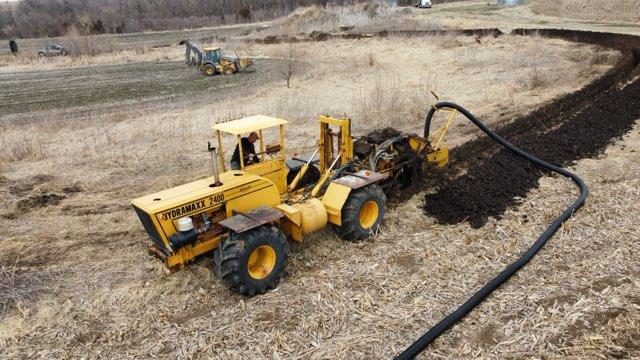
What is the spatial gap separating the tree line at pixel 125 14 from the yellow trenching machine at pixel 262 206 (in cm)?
6444

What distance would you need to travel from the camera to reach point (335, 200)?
8.30 metres

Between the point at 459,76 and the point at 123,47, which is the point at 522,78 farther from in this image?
the point at 123,47

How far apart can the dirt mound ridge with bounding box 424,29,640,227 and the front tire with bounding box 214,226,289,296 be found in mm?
3423

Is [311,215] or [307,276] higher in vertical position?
[311,215]

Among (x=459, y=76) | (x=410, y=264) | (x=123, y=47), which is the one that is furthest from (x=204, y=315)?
(x=123, y=47)

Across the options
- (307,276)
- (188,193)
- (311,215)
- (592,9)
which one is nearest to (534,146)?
(311,215)

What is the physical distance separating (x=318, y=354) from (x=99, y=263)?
175 inches

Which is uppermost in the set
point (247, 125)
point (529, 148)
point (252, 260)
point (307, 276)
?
point (247, 125)

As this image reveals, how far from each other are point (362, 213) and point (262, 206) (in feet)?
6.49

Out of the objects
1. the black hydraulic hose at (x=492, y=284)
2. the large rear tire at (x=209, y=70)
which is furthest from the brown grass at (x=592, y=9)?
the black hydraulic hose at (x=492, y=284)

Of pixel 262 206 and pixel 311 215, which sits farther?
pixel 311 215

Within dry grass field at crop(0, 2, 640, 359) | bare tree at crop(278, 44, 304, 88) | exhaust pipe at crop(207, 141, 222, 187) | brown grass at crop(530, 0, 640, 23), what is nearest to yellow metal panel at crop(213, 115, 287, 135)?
exhaust pipe at crop(207, 141, 222, 187)

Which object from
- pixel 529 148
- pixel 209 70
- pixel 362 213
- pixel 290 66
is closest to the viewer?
pixel 362 213

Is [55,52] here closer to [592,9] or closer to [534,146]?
A: [534,146]
